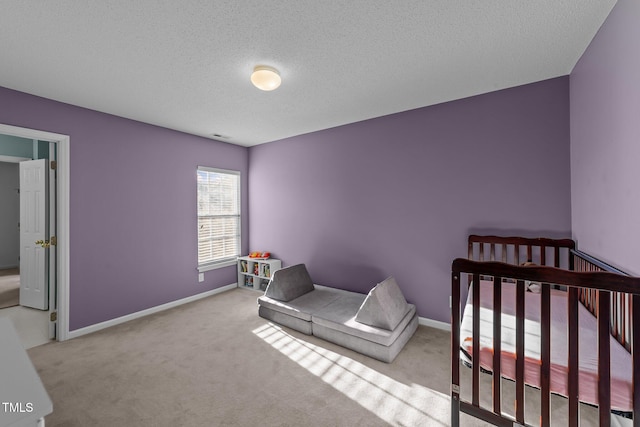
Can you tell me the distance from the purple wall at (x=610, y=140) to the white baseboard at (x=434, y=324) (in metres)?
1.42

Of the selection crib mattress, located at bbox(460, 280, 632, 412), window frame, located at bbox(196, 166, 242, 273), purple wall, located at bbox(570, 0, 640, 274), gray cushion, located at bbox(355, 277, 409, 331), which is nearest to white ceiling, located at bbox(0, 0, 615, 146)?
purple wall, located at bbox(570, 0, 640, 274)

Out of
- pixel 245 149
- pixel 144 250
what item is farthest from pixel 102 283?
pixel 245 149

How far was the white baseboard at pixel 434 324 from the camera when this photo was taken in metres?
2.89

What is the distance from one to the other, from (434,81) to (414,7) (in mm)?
1006

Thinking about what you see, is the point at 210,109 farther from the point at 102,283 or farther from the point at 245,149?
the point at 102,283

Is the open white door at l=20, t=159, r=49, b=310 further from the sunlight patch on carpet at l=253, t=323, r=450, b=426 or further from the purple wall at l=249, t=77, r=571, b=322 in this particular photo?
the sunlight patch on carpet at l=253, t=323, r=450, b=426

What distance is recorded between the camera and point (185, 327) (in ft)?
9.98

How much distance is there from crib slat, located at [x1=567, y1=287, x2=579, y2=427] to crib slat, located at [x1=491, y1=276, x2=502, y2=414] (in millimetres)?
225

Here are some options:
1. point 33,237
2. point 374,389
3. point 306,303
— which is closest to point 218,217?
point 306,303

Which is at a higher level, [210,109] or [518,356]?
[210,109]

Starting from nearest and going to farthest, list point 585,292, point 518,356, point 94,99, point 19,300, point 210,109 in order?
point 518,356 → point 585,292 → point 94,99 → point 210,109 → point 19,300

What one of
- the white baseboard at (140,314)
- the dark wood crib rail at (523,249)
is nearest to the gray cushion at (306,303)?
the white baseboard at (140,314)

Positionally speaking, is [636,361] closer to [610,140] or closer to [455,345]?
[455,345]

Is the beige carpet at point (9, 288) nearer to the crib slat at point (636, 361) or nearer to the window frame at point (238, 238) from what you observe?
the window frame at point (238, 238)
